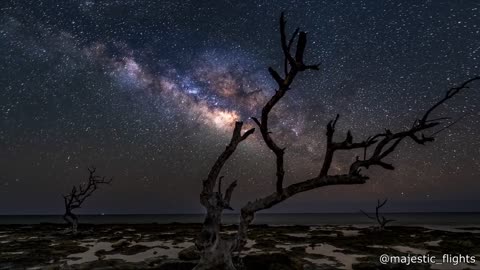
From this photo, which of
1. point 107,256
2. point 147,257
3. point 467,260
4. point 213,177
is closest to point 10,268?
point 107,256

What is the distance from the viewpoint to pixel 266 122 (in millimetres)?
11336

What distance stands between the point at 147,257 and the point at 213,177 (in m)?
10.8

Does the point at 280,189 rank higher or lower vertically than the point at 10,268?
higher

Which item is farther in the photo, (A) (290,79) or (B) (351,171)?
(B) (351,171)

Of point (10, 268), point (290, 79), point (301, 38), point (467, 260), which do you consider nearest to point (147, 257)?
point (10, 268)

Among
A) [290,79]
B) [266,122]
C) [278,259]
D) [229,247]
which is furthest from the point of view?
[278,259]

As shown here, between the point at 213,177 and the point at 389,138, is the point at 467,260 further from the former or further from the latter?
the point at 213,177

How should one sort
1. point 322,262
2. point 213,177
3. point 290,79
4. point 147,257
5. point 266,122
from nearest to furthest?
point 290,79 → point 266,122 → point 213,177 → point 322,262 → point 147,257

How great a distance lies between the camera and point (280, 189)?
11.9 m

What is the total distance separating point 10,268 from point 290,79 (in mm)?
17501

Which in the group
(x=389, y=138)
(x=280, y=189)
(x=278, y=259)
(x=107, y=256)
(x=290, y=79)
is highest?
(x=290, y=79)

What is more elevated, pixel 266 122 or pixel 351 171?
pixel 266 122

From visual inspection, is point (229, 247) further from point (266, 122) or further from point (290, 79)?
point (290, 79)

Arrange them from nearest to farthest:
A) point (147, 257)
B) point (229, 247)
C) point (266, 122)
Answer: point (266, 122)
point (229, 247)
point (147, 257)
